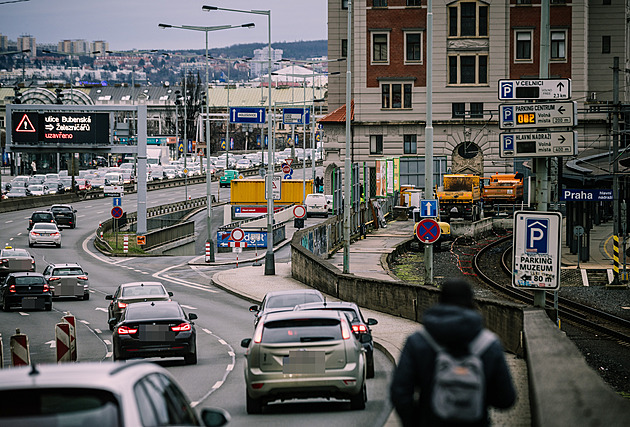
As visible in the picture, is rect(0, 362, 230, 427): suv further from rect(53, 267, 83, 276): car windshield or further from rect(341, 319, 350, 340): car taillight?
rect(53, 267, 83, 276): car windshield

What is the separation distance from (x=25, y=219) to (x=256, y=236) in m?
25.8

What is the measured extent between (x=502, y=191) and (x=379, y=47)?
16381 mm

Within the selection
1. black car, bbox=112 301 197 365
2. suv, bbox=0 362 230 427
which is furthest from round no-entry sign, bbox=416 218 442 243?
suv, bbox=0 362 230 427

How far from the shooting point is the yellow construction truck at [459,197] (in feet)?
208

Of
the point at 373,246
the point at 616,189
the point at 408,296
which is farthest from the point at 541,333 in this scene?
the point at 373,246

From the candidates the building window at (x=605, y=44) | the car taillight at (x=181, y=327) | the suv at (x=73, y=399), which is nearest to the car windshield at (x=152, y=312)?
the car taillight at (x=181, y=327)

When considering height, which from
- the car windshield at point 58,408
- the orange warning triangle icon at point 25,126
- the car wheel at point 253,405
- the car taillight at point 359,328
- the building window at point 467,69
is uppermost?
the building window at point 467,69

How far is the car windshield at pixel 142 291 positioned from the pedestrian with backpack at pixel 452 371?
2159cm

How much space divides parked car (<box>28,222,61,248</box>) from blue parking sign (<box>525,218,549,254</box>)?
48.8 meters

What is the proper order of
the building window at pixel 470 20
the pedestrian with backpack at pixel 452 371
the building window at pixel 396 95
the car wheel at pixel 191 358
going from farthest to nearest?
the building window at pixel 396 95 → the building window at pixel 470 20 → the car wheel at pixel 191 358 → the pedestrian with backpack at pixel 452 371

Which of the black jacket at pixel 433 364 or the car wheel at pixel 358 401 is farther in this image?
the car wheel at pixel 358 401

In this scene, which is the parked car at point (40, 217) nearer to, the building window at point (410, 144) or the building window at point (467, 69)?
the building window at point (410, 144)

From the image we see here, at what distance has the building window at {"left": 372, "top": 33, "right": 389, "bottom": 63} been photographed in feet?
259

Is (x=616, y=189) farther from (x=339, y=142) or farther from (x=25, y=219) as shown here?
(x=25, y=219)
